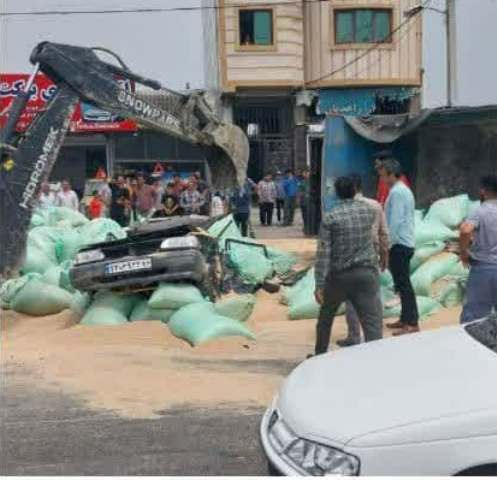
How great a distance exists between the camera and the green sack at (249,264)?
497 inches

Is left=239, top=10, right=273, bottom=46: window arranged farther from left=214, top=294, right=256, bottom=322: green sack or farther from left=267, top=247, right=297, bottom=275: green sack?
left=214, top=294, right=256, bottom=322: green sack

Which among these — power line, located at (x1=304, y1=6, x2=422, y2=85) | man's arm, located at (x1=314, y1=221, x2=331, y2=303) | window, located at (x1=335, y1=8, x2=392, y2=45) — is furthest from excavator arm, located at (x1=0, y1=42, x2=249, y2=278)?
window, located at (x1=335, y1=8, x2=392, y2=45)

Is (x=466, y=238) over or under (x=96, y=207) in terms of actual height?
over

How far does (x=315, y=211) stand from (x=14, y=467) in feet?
51.1

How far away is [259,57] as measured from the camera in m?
35.4

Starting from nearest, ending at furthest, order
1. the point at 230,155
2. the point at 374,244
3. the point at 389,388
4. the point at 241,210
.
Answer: the point at 389,388 → the point at 374,244 → the point at 230,155 → the point at 241,210

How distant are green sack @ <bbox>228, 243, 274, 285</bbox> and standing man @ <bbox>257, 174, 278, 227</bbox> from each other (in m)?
13.4

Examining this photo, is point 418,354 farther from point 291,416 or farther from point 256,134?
point 256,134

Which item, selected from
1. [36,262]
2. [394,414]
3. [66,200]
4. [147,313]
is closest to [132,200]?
[66,200]

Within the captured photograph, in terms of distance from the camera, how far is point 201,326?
9.47 meters

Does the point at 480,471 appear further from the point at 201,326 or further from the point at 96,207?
the point at 96,207

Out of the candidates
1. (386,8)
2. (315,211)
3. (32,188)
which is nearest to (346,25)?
(386,8)

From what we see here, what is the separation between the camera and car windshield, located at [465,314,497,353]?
454 cm

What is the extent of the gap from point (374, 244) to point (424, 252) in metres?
4.22
